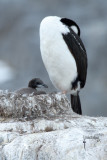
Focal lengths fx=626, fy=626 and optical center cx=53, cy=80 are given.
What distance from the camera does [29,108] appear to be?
7672 mm

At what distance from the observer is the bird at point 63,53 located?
9.39 metres

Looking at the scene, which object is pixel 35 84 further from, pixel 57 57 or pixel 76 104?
pixel 76 104

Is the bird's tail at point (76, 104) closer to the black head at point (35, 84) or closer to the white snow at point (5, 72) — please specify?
the black head at point (35, 84)

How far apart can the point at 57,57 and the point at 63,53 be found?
0.36 ft

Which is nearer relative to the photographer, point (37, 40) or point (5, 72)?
point (5, 72)

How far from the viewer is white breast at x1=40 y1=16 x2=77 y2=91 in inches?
369

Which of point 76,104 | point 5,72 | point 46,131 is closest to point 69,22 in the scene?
point 76,104

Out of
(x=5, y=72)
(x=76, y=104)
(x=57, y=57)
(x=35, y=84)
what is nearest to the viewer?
(x=57, y=57)

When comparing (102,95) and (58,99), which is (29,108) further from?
(102,95)

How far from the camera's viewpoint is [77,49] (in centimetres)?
957

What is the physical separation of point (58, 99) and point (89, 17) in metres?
19.5

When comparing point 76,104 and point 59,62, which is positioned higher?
point 59,62

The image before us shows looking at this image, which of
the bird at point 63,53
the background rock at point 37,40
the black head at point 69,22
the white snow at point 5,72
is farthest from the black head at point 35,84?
the white snow at point 5,72

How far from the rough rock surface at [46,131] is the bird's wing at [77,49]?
63.9 inches
